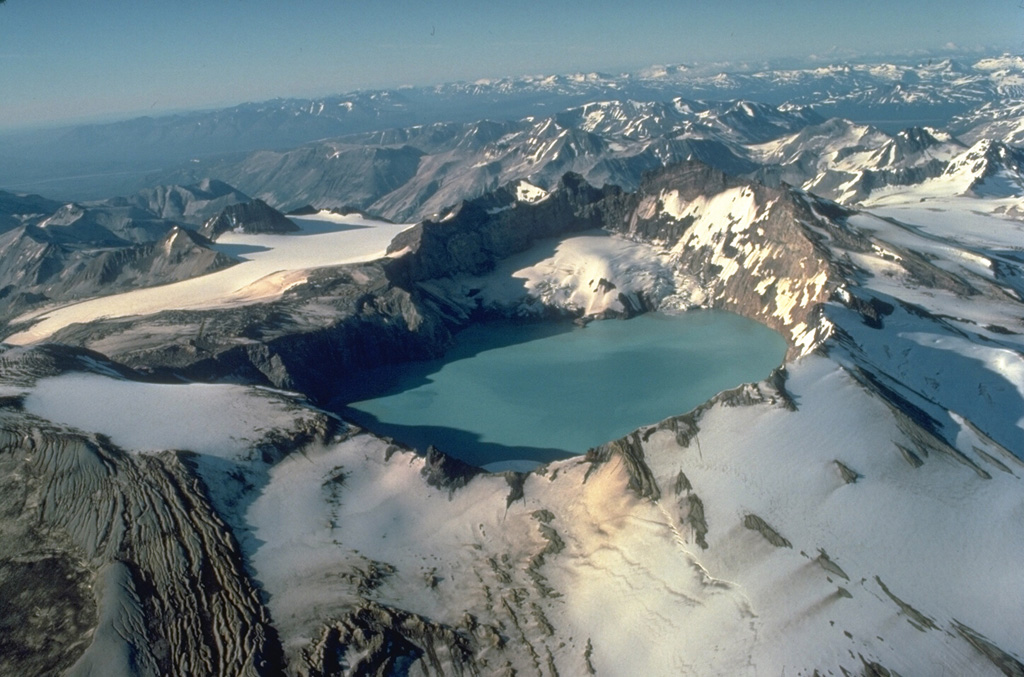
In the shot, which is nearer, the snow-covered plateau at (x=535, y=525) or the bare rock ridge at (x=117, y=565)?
the bare rock ridge at (x=117, y=565)

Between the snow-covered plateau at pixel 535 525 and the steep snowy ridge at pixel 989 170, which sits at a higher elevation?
the snow-covered plateau at pixel 535 525

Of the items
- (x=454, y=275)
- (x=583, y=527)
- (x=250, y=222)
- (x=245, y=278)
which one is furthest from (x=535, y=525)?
(x=250, y=222)

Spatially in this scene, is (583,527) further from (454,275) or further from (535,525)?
(454,275)

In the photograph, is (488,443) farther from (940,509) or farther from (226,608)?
(940,509)

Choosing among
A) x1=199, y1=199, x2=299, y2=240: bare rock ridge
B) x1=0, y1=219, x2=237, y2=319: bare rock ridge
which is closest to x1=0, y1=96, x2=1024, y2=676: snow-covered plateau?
x1=0, y1=219, x2=237, y2=319: bare rock ridge

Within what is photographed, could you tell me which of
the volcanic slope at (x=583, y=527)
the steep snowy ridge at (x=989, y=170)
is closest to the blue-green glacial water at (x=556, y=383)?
the volcanic slope at (x=583, y=527)

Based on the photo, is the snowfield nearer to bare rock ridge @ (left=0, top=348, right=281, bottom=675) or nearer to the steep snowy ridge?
bare rock ridge @ (left=0, top=348, right=281, bottom=675)

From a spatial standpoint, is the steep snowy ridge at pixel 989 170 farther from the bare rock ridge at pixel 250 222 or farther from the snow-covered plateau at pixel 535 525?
the bare rock ridge at pixel 250 222
